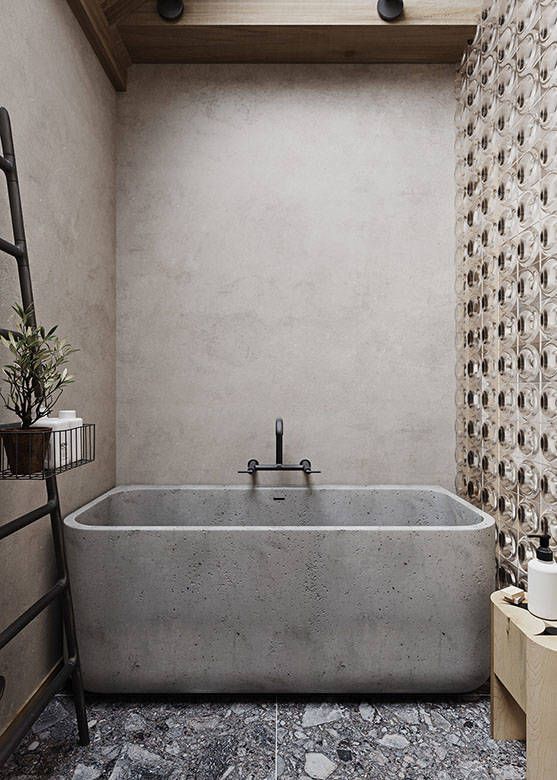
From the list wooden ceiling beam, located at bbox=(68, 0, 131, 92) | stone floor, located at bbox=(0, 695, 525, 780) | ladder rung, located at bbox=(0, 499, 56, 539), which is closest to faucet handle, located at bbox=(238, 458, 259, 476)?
stone floor, located at bbox=(0, 695, 525, 780)

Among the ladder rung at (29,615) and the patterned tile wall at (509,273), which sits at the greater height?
the patterned tile wall at (509,273)

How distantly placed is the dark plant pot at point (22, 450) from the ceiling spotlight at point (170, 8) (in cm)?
210

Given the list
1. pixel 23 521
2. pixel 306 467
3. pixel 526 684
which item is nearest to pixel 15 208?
pixel 23 521

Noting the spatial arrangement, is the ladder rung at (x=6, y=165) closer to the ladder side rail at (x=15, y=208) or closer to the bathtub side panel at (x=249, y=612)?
the ladder side rail at (x=15, y=208)

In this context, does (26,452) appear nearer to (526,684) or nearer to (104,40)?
(526,684)

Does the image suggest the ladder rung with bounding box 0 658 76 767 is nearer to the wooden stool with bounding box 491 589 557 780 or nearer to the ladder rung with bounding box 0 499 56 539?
the ladder rung with bounding box 0 499 56 539

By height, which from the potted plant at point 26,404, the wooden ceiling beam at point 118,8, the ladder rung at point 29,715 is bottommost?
the ladder rung at point 29,715

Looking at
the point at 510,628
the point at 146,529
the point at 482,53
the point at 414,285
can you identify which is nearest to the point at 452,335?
the point at 414,285

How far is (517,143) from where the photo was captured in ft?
7.16

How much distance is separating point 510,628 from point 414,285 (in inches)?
68.8

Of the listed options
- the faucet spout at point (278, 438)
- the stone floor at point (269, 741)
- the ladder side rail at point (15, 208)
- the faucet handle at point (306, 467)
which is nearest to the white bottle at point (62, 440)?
the ladder side rail at point (15, 208)

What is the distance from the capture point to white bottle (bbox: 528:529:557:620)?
1.63m

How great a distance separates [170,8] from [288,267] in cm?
127

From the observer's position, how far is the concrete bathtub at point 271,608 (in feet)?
6.73
